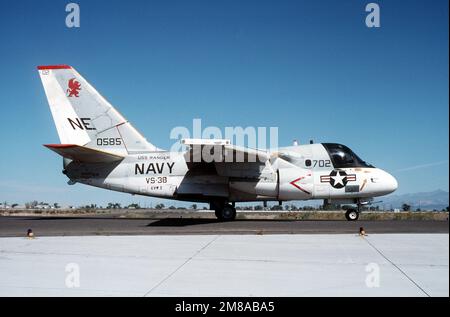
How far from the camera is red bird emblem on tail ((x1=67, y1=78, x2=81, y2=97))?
18.5 metres

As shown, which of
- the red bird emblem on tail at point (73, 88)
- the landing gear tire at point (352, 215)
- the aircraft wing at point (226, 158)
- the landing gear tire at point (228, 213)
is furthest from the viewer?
the red bird emblem on tail at point (73, 88)

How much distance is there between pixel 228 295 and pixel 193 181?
13606mm

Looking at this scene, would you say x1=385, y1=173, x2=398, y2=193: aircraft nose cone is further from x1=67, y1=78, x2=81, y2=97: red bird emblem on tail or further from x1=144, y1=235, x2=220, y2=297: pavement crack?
x1=67, y1=78, x2=81, y2=97: red bird emblem on tail

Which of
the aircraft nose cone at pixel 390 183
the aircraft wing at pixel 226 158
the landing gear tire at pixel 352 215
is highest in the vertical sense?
the aircraft wing at pixel 226 158

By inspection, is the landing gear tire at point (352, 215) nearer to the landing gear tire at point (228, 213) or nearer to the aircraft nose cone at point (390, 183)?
the aircraft nose cone at point (390, 183)

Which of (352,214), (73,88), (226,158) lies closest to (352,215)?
(352,214)

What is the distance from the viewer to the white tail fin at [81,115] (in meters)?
18.5

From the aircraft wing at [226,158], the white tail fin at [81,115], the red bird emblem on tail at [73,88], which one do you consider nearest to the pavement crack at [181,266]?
the aircraft wing at [226,158]

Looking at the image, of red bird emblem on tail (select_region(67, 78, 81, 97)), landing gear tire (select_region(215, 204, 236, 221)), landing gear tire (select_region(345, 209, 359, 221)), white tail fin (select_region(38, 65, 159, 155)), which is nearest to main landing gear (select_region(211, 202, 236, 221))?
landing gear tire (select_region(215, 204, 236, 221))

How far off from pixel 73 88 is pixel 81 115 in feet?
4.07

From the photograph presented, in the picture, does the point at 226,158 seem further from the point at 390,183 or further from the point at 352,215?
the point at 390,183

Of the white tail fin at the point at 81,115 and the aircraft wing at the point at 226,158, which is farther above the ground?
the white tail fin at the point at 81,115

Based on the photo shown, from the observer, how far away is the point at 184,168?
18156 mm
